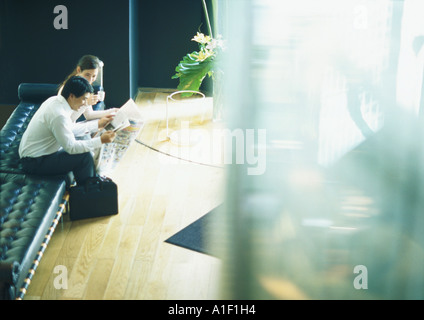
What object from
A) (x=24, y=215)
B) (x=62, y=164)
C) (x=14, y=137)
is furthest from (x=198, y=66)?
(x=24, y=215)

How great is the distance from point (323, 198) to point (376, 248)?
0.11 metres

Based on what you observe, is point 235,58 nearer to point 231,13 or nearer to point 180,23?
point 231,13

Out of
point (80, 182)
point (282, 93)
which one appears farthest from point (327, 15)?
point (80, 182)

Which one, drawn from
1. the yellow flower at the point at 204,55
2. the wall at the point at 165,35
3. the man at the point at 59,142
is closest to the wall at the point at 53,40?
the wall at the point at 165,35

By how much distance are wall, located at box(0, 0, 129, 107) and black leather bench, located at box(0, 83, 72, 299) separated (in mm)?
1299

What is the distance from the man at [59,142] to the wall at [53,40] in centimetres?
173

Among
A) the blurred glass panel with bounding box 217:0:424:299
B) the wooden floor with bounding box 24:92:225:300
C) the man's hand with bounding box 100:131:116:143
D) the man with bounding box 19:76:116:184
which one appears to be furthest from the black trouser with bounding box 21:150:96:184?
the blurred glass panel with bounding box 217:0:424:299

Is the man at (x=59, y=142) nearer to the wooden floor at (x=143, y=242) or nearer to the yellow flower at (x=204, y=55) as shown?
the wooden floor at (x=143, y=242)

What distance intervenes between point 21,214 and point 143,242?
672mm

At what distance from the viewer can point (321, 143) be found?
683 millimetres

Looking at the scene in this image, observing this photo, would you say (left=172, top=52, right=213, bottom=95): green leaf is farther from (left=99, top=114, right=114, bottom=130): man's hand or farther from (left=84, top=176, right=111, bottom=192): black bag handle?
(left=84, top=176, right=111, bottom=192): black bag handle

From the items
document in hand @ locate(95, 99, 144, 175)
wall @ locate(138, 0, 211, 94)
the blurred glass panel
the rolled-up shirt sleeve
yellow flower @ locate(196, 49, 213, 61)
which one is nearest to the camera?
the blurred glass panel

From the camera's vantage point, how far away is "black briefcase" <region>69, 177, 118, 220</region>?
3.20m

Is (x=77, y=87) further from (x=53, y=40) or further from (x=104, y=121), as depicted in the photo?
(x=53, y=40)
